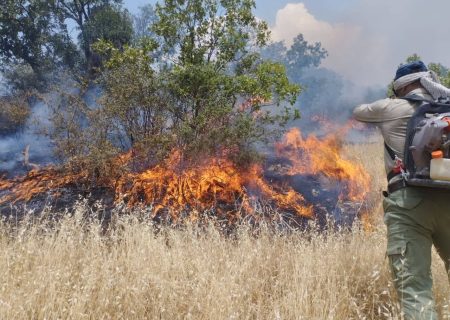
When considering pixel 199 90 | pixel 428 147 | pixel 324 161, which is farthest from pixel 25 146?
pixel 428 147

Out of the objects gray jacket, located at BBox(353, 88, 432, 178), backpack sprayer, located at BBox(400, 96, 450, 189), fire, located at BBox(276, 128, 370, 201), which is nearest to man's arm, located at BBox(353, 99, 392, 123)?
gray jacket, located at BBox(353, 88, 432, 178)

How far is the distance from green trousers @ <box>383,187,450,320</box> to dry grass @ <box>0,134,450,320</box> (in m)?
0.20

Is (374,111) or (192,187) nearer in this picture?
(374,111)

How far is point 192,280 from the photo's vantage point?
10.6ft

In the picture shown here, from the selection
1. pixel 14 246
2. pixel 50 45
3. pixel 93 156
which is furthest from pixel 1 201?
pixel 50 45

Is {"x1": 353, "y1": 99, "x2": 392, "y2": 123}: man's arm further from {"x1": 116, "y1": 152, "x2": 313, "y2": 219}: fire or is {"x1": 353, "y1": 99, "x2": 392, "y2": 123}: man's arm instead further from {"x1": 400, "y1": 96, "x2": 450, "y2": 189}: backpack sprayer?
{"x1": 116, "y1": 152, "x2": 313, "y2": 219}: fire

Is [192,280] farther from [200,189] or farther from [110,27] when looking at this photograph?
[110,27]

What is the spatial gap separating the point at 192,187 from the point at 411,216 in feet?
13.3

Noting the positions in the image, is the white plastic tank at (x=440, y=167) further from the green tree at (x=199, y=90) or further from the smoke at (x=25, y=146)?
the smoke at (x=25, y=146)

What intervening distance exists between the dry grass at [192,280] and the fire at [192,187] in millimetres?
1858

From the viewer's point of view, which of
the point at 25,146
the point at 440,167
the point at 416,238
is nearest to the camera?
the point at 440,167

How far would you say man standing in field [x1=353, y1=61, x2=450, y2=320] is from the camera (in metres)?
2.70

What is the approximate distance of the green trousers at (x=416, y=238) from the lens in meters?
2.70

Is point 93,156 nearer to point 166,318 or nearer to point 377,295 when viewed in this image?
point 166,318
